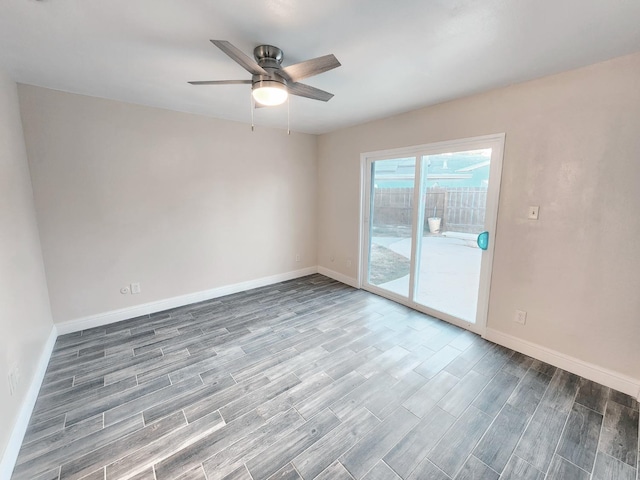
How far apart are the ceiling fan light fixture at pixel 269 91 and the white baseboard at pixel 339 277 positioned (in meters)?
3.03

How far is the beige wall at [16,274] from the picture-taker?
5.33 ft

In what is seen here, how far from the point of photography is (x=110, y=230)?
117 inches

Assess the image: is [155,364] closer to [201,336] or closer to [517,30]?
[201,336]

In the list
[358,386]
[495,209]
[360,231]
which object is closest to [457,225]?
[495,209]

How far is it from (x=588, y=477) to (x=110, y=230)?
14.1 ft

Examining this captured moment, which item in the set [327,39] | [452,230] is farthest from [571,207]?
[327,39]

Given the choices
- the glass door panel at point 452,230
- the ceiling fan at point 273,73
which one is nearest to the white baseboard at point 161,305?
the glass door panel at point 452,230

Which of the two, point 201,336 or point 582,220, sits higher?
point 582,220

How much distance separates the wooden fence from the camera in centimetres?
280

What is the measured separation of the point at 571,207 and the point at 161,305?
4390 millimetres

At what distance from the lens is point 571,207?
7.14 feet

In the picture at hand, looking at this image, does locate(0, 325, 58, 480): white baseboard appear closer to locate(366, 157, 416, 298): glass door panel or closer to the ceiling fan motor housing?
the ceiling fan motor housing

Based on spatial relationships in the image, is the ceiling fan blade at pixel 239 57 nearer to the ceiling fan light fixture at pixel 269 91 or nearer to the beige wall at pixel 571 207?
the ceiling fan light fixture at pixel 269 91

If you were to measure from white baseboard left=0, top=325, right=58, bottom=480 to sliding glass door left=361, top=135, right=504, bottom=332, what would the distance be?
3.56 metres
